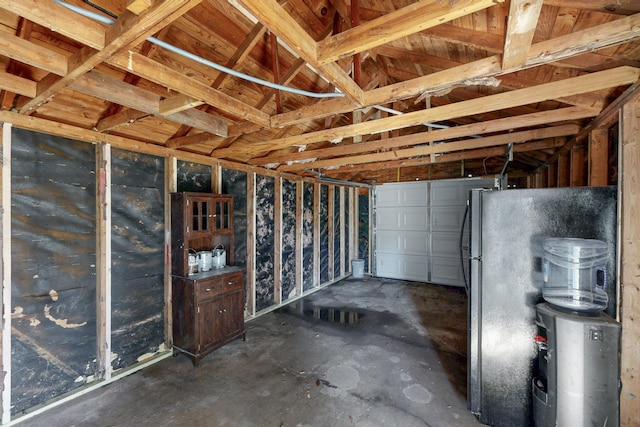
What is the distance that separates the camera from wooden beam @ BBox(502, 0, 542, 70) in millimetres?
1032

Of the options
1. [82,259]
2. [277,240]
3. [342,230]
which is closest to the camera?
[82,259]

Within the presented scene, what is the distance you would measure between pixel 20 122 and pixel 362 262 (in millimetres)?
6010

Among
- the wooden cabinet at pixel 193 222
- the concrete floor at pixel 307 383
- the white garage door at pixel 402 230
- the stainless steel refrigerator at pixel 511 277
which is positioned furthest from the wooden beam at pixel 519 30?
the white garage door at pixel 402 230

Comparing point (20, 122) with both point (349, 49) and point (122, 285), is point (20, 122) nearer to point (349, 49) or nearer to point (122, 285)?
point (122, 285)

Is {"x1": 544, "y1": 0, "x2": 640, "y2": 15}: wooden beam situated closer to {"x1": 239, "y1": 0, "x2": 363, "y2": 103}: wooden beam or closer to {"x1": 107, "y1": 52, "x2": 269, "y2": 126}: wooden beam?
{"x1": 239, "y1": 0, "x2": 363, "y2": 103}: wooden beam

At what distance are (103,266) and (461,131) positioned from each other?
3.72 meters

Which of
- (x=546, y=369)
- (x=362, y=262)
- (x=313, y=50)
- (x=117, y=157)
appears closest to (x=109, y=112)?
(x=117, y=157)

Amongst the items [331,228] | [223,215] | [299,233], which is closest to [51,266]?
[223,215]

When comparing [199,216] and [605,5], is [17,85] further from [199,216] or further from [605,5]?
[605,5]

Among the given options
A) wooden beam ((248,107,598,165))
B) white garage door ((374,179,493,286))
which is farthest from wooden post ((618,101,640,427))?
white garage door ((374,179,493,286))

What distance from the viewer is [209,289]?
2941mm

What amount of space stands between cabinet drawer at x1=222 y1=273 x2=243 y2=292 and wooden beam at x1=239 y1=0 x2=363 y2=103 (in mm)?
2491

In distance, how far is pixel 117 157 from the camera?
2.64m

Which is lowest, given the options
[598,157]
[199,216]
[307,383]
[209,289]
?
[307,383]
